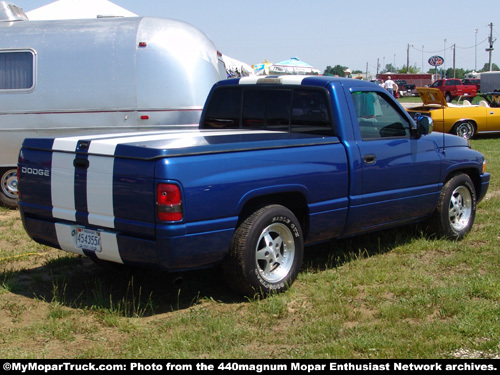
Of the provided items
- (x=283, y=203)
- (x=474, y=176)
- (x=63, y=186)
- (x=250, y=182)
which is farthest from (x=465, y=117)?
(x=63, y=186)

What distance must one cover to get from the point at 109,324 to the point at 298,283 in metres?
1.76

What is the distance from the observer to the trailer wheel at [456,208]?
6867 millimetres

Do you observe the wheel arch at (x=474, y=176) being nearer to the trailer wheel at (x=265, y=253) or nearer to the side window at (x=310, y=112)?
the side window at (x=310, y=112)

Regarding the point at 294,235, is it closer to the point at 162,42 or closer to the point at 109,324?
the point at 109,324

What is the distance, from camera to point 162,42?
9.28 metres

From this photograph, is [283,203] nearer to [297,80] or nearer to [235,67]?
[297,80]

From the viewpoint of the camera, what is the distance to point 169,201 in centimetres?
443

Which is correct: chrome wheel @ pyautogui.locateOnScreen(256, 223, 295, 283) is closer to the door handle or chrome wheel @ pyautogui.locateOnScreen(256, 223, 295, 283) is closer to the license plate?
the door handle

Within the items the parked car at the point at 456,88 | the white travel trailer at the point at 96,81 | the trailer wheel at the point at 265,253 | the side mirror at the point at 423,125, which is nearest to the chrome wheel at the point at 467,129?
the white travel trailer at the point at 96,81

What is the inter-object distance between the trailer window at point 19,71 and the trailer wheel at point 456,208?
6.13 metres

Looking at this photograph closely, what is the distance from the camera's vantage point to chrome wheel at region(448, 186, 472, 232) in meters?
7.11

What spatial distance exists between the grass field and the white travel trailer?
3.04 metres
